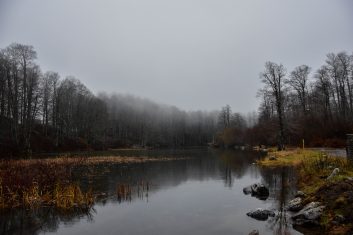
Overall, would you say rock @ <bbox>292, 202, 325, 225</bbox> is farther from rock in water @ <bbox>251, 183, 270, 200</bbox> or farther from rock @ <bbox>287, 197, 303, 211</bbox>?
rock in water @ <bbox>251, 183, 270, 200</bbox>

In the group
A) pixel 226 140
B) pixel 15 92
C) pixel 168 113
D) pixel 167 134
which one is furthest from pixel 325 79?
pixel 168 113

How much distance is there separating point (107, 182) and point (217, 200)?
390 inches

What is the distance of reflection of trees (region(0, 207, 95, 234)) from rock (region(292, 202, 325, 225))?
862 cm

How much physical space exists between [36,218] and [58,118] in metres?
56.4

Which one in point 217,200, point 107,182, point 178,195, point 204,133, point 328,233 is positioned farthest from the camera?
point 204,133

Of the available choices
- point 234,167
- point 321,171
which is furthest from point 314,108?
point 321,171

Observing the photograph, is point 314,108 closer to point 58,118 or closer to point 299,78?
point 299,78

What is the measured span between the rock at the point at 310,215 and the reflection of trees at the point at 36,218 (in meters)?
8.62

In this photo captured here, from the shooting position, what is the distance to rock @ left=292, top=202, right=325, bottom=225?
1089cm

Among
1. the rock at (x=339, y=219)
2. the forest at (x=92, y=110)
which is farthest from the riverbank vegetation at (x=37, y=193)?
the forest at (x=92, y=110)

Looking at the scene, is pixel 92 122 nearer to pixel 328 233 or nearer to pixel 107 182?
pixel 107 182

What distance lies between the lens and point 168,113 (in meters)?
175

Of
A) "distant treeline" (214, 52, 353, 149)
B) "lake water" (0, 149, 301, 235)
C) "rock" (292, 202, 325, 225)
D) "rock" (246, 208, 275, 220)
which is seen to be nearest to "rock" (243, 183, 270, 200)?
"lake water" (0, 149, 301, 235)

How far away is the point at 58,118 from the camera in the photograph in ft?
216
